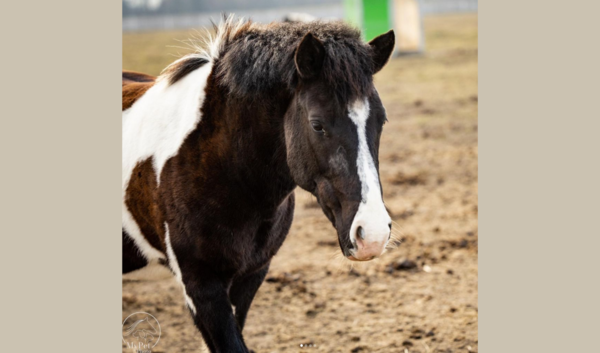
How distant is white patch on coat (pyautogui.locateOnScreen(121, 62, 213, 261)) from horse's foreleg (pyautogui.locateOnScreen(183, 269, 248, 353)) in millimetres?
453

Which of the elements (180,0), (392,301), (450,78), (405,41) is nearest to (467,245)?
(392,301)

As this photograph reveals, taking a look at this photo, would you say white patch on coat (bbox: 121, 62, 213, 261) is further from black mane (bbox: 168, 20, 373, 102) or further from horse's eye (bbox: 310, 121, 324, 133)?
horse's eye (bbox: 310, 121, 324, 133)

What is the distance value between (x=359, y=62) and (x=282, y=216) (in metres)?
1.03

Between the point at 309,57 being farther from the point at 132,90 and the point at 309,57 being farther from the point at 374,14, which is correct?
the point at 374,14

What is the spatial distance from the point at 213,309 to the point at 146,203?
0.71m

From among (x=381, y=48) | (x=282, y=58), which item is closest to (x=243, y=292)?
(x=282, y=58)

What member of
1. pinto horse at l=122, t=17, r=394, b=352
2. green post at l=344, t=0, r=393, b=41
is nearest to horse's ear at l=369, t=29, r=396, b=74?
pinto horse at l=122, t=17, r=394, b=352

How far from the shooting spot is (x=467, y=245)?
5.07 meters

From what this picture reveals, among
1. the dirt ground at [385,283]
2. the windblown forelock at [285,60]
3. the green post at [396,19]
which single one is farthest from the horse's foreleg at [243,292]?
the green post at [396,19]

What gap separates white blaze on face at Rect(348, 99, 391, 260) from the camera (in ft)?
6.72

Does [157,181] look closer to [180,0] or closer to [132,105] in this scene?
[132,105]

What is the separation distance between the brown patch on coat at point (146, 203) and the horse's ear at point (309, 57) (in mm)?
1044

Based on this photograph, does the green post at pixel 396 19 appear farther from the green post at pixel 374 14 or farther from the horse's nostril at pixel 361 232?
the horse's nostril at pixel 361 232

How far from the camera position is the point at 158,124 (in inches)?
114
